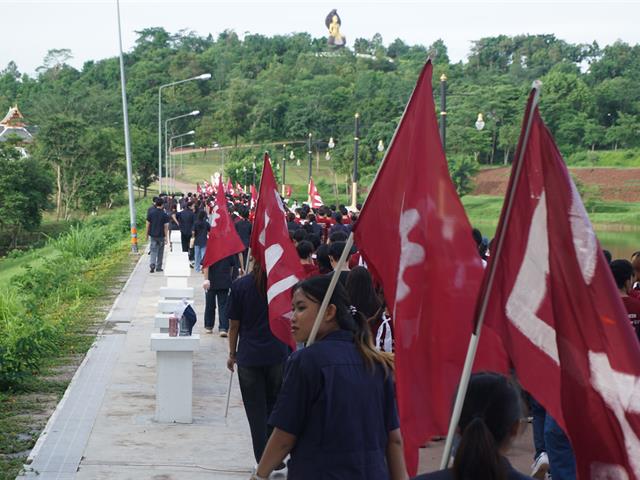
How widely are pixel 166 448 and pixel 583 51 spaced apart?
13363 cm

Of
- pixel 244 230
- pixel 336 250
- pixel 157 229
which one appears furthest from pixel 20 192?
pixel 336 250

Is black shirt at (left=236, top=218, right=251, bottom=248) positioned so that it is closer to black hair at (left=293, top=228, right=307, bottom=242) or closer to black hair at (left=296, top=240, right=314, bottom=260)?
black hair at (left=293, top=228, right=307, bottom=242)

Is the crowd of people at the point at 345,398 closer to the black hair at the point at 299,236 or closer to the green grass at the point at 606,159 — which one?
the black hair at the point at 299,236

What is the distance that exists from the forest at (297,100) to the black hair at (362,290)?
1560 inches

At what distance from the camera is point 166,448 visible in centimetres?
873

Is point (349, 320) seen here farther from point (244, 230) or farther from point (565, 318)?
point (244, 230)

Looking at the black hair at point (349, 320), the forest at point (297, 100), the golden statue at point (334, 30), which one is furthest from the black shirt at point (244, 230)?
the golden statue at point (334, 30)

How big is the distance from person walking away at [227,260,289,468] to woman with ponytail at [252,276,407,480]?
9.37 ft

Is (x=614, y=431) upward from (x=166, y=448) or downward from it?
upward

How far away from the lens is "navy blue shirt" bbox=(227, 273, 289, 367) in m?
7.50

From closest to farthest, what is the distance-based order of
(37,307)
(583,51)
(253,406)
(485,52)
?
(253,406), (37,307), (583,51), (485,52)

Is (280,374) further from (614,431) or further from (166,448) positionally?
(614,431)

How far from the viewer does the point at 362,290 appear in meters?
6.60

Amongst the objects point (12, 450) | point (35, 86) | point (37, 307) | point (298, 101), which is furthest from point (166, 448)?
point (35, 86)
